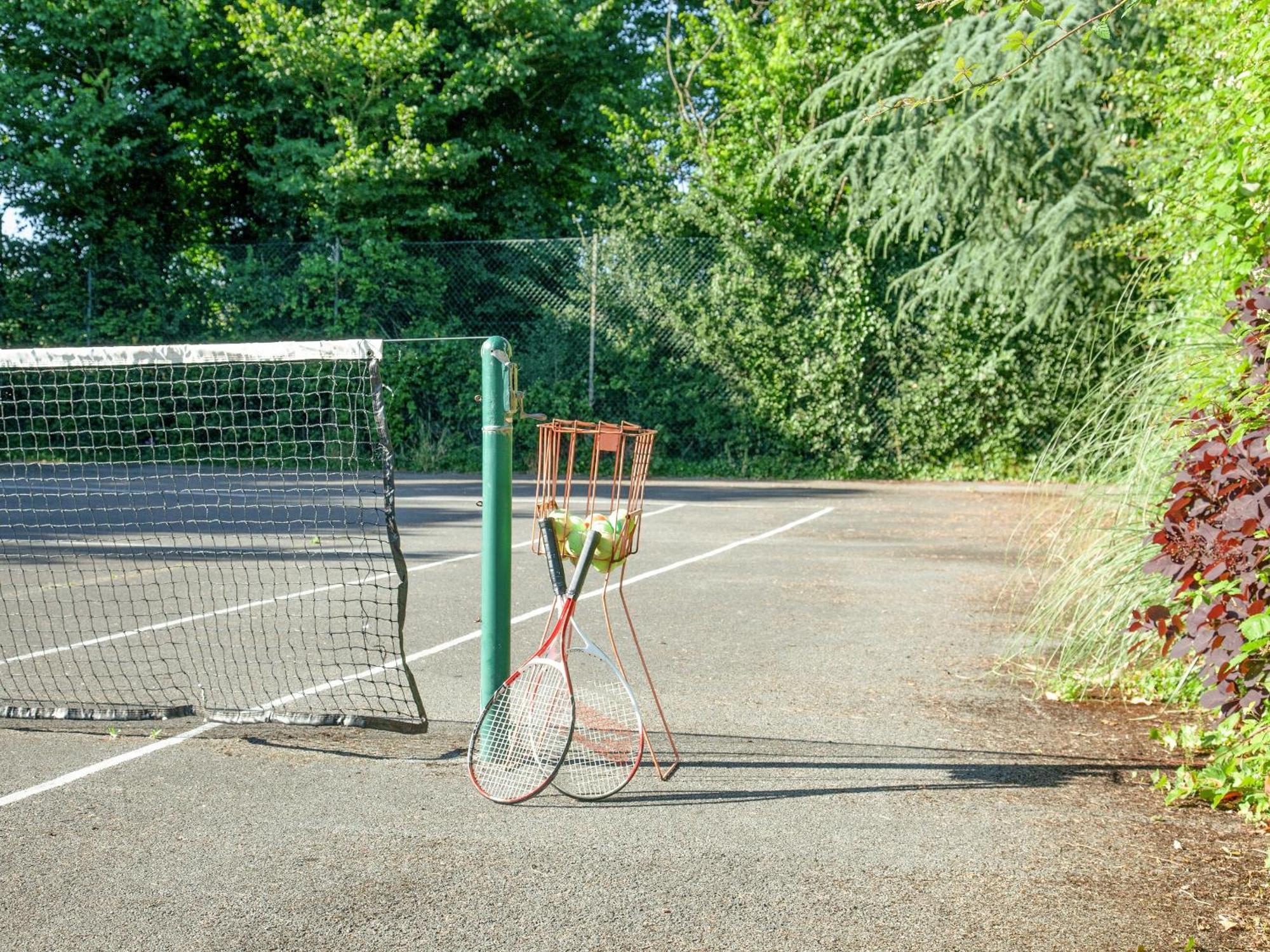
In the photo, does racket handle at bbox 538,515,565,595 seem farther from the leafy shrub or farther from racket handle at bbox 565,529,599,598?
the leafy shrub

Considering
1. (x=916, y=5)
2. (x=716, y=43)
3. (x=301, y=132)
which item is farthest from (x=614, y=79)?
(x=916, y=5)

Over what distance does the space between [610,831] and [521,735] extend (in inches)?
24.6

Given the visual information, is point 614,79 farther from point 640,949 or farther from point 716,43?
point 640,949

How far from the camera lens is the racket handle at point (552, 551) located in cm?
465

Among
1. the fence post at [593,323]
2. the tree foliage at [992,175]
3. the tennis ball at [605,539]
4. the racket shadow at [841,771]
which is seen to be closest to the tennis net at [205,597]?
the tennis ball at [605,539]

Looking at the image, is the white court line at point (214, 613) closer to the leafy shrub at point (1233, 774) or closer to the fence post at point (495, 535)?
the fence post at point (495, 535)

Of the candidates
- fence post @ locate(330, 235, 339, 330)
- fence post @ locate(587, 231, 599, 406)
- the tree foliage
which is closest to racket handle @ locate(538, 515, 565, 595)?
the tree foliage

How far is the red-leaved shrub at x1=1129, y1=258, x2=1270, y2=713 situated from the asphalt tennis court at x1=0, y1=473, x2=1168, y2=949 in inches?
27.4

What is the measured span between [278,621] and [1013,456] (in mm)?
13838

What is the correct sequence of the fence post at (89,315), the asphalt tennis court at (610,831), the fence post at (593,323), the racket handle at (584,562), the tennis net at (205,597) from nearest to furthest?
the asphalt tennis court at (610,831) → the racket handle at (584,562) → the tennis net at (205,597) → the fence post at (593,323) → the fence post at (89,315)

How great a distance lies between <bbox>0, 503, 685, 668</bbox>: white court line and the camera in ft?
22.9

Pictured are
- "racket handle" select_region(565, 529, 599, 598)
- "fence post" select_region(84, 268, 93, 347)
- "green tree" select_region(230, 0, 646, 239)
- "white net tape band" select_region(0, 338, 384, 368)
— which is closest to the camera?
"racket handle" select_region(565, 529, 599, 598)

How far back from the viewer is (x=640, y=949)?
3391 millimetres

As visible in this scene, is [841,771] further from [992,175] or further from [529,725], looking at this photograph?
[992,175]
